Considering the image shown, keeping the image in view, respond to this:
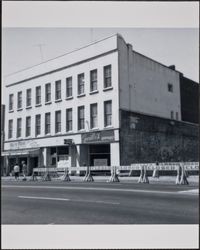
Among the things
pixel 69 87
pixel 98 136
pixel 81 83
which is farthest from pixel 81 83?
pixel 98 136

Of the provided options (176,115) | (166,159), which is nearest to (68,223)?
(166,159)

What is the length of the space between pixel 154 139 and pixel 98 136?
6.21 m

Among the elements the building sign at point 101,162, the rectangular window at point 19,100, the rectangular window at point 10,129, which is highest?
the rectangular window at point 19,100

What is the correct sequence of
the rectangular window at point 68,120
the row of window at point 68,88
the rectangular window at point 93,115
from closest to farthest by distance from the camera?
the row of window at point 68,88
the rectangular window at point 93,115
the rectangular window at point 68,120

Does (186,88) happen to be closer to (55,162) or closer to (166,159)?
(166,159)

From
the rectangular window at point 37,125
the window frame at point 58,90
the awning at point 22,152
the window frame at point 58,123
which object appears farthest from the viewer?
the rectangular window at point 37,125

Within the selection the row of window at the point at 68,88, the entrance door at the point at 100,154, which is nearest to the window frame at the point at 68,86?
the row of window at the point at 68,88

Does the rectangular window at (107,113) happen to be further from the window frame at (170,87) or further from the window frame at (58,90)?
the window frame at (170,87)

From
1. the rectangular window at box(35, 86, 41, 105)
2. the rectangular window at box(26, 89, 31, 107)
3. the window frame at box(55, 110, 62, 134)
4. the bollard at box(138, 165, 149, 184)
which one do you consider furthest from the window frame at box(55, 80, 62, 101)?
the bollard at box(138, 165, 149, 184)

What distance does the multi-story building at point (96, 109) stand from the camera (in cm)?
2994

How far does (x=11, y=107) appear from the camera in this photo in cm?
4159

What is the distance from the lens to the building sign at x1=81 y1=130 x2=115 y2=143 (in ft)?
96.2

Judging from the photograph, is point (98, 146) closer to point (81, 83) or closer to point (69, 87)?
point (81, 83)

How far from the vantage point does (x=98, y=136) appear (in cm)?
3028
